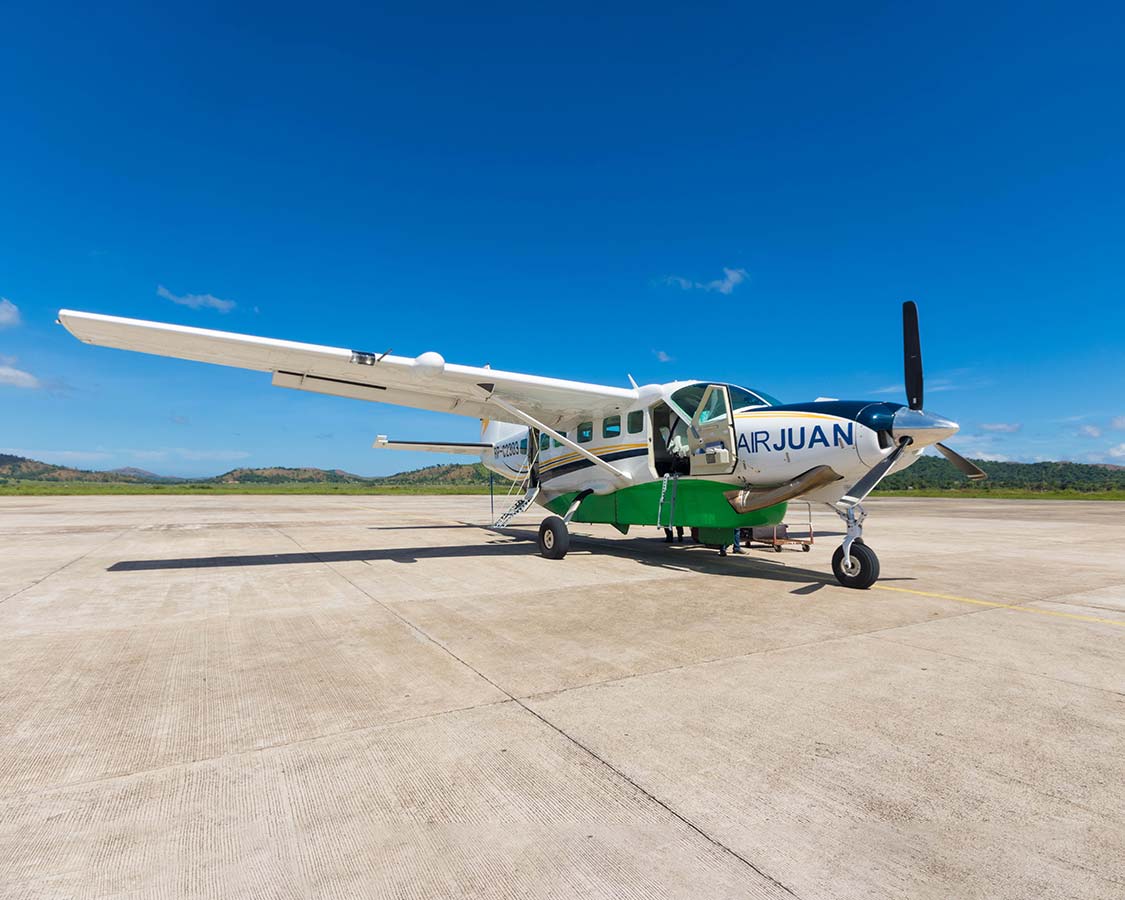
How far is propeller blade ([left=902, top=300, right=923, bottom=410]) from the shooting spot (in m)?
7.53

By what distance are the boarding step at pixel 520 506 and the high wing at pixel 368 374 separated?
181 centimetres

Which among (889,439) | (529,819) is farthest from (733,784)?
(889,439)

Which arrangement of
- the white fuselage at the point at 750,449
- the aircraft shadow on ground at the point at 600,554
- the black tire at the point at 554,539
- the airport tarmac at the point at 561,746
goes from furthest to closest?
the black tire at the point at 554,539
the aircraft shadow on ground at the point at 600,554
the white fuselage at the point at 750,449
the airport tarmac at the point at 561,746

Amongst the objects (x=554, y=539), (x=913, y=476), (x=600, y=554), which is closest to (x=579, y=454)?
(x=554, y=539)

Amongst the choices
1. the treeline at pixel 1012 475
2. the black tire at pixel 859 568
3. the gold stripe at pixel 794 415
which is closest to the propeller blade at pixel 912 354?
the gold stripe at pixel 794 415

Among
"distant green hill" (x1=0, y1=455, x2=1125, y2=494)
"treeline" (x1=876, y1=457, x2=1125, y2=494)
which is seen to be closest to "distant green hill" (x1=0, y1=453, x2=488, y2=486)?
"distant green hill" (x1=0, y1=455, x2=1125, y2=494)

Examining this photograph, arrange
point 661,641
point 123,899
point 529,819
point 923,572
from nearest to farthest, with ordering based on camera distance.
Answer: point 123,899
point 529,819
point 661,641
point 923,572

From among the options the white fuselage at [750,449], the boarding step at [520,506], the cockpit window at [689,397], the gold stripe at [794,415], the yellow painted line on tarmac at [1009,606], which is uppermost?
the cockpit window at [689,397]

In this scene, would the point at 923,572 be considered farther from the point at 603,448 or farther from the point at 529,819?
the point at 529,819

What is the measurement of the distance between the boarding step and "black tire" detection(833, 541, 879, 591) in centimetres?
674

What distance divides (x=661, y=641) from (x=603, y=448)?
6551 millimetres

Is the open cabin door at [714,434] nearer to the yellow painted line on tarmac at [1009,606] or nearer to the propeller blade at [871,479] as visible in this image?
the propeller blade at [871,479]

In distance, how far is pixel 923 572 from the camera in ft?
30.3

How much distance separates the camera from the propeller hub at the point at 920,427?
7.14 m
